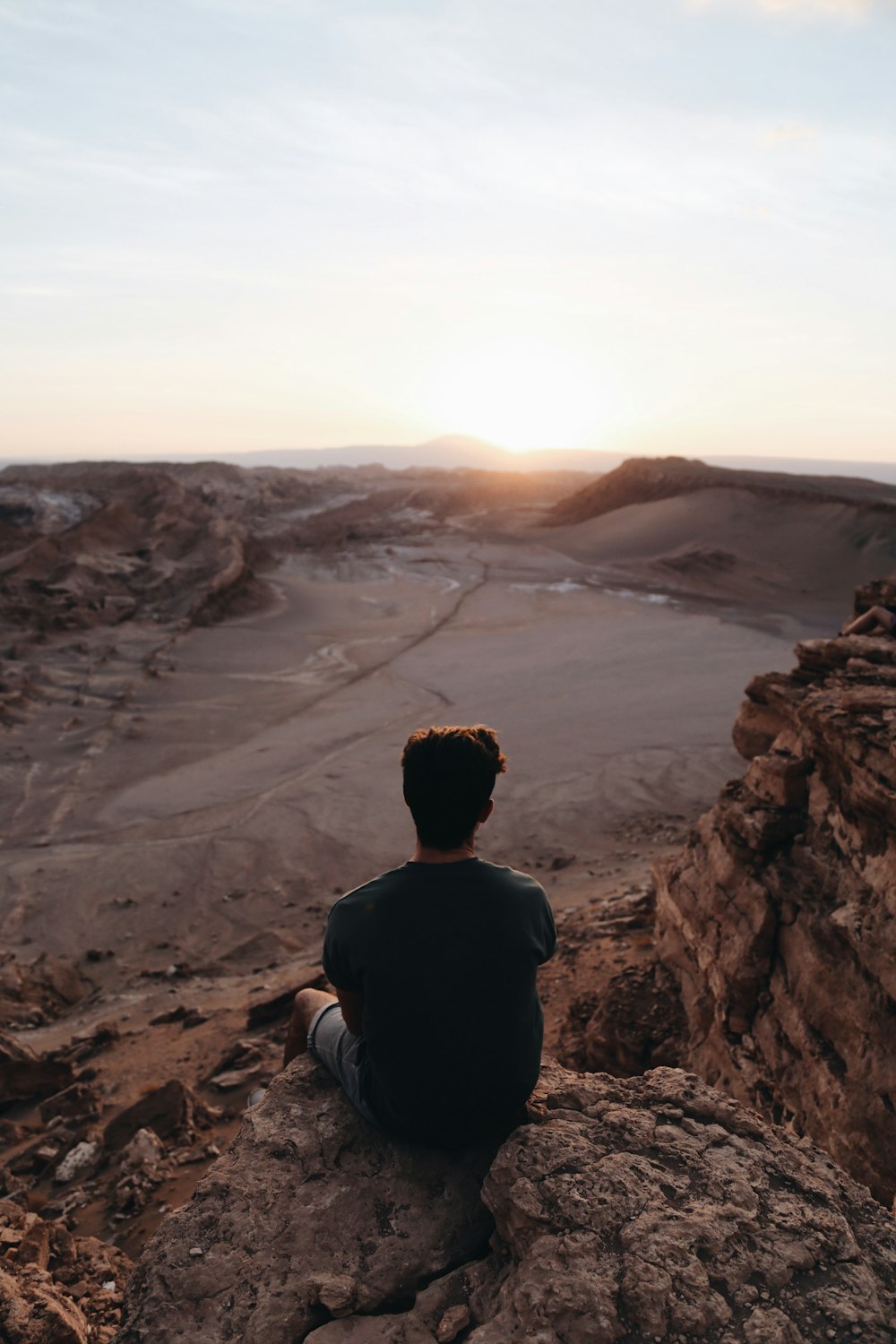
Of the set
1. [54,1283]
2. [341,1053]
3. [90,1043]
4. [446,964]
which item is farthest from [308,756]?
[446,964]

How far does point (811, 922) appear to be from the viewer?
3.58m

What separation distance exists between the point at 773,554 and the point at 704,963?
24185 millimetres

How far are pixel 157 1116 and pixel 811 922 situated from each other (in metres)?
3.29

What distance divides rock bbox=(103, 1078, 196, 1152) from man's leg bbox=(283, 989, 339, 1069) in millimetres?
1966

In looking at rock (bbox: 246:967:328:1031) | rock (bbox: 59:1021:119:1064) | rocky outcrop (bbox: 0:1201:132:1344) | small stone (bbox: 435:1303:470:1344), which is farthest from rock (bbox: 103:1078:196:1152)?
small stone (bbox: 435:1303:470:1344)

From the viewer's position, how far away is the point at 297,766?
11.8 meters

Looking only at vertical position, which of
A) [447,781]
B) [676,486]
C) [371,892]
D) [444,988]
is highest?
[676,486]

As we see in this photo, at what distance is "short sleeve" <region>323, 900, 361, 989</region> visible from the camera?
2.05m

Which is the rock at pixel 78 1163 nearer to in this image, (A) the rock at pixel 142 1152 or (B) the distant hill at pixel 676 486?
(A) the rock at pixel 142 1152

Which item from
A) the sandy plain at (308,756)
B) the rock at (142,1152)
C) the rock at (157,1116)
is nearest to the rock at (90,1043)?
the sandy plain at (308,756)

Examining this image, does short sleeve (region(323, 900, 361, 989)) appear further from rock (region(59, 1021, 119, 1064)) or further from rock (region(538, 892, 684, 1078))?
rock (region(59, 1021, 119, 1064))

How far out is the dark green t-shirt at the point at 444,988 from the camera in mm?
→ 1981

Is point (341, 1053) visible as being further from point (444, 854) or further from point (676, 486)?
point (676, 486)

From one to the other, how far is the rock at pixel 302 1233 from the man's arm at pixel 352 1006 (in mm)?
267
